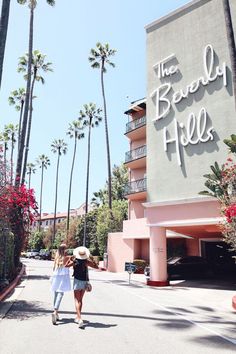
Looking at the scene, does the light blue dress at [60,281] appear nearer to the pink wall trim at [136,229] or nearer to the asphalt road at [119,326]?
the asphalt road at [119,326]

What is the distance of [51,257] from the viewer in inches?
2162

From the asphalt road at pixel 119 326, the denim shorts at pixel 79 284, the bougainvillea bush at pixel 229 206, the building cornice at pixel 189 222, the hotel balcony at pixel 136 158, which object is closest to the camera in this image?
the asphalt road at pixel 119 326

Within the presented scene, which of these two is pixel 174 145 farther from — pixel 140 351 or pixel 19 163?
pixel 140 351

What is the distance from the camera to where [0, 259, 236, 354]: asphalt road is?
21.4ft

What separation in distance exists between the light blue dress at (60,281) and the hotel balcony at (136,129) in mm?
22002

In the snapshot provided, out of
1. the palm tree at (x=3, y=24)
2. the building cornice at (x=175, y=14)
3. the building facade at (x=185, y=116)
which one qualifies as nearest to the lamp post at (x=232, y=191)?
the building facade at (x=185, y=116)

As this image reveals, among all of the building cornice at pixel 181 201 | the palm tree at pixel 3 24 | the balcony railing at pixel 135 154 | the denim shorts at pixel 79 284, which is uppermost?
the balcony railing at pixel 135 154

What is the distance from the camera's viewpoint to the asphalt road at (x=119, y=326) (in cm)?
652

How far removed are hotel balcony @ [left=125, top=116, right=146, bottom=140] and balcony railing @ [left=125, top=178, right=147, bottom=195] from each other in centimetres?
434

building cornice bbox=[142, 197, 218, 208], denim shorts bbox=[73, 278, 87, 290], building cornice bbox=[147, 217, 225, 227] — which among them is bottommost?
denim shorts bbox=[73, 278, 87, 290]

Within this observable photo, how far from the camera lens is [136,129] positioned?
3000 cm

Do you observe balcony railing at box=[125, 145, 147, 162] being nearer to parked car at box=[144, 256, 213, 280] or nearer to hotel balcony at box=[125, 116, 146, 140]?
hotel balcony at box=[125, 116, 146, 140]

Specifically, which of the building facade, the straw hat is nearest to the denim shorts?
the straw hat

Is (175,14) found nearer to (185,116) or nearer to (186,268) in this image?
(185,116)
